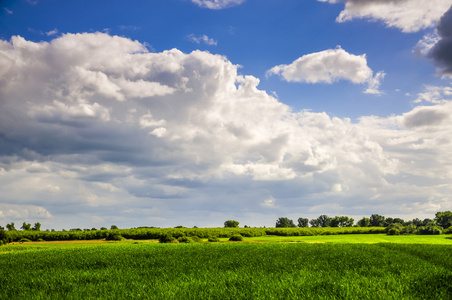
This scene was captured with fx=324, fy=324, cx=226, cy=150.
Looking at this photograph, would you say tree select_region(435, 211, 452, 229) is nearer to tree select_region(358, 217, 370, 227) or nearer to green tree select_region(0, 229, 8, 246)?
tree select_region(358, 217, 370, 227)

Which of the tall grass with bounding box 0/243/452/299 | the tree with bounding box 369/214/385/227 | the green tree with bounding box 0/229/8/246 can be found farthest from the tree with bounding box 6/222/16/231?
the tree with bounding box 369/214/385/227

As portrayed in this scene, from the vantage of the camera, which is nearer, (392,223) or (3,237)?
(3,237)

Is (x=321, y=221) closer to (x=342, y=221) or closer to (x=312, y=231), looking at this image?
(x=342, y=221)

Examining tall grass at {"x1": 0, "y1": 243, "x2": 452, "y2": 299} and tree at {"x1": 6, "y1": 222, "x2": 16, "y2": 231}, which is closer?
tall grass at {"x1": 0, "y1": 243, "x2": 452, "y2": 299}

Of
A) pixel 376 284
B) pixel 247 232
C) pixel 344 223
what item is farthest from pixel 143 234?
pixel 344 223

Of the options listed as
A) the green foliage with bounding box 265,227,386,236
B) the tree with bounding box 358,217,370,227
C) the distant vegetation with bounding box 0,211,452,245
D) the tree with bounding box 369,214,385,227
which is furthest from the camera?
the tree with bounding box 369,214,385,227

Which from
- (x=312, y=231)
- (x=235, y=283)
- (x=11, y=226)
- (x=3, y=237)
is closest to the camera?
(x=235, y=283)

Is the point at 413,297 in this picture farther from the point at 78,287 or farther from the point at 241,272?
the point at 78,287

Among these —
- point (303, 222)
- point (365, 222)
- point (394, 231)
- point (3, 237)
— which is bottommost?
point (394, 231)

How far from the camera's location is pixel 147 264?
23.0 meters

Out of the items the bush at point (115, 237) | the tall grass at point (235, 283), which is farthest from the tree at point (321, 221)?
the tall grass at point (235, 283)

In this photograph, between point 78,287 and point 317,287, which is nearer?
point 317,287

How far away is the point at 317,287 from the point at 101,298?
8.94m

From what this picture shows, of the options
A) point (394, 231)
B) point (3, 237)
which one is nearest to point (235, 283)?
point (3, 237)
